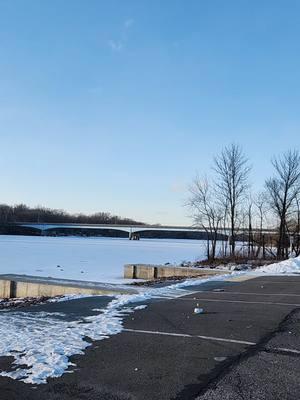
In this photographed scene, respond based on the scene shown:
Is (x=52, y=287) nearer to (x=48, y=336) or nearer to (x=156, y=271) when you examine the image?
(x=48, y=336)

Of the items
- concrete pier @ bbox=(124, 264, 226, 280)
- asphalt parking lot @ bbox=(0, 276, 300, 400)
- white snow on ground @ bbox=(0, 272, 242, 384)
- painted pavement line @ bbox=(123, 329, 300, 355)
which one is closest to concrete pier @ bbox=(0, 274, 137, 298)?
white snow on ground @ bbox=(0, 272, 242, 384)

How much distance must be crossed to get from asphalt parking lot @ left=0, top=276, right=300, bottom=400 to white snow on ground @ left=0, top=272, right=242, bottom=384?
0.23 meters

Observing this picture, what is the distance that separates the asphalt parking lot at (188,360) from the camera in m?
4.85

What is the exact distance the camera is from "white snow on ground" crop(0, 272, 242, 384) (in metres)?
5.61

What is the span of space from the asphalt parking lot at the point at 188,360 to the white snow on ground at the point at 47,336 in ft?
0.74

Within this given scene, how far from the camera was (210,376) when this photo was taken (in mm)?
5355

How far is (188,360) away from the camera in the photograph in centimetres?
601

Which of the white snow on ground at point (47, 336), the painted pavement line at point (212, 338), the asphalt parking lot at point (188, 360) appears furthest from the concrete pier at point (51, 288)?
the painted pavement line at point (212, 338)

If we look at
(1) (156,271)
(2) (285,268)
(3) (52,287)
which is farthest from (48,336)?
(1) (156,271)

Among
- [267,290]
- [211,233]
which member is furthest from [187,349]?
[211,233]

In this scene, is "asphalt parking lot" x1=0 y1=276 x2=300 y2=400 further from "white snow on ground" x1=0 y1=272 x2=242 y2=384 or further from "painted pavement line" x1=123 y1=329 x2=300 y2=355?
"white snow on ground" x1=0 y1=272 x2=242 y2=384

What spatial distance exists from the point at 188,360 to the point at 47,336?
2451 millimetres

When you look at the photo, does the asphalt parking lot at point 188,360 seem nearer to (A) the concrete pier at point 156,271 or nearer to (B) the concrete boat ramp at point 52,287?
(B) the concrete boat ramp at point 52,287

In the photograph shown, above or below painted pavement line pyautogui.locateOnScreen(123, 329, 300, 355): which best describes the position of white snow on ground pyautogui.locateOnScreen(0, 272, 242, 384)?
below
